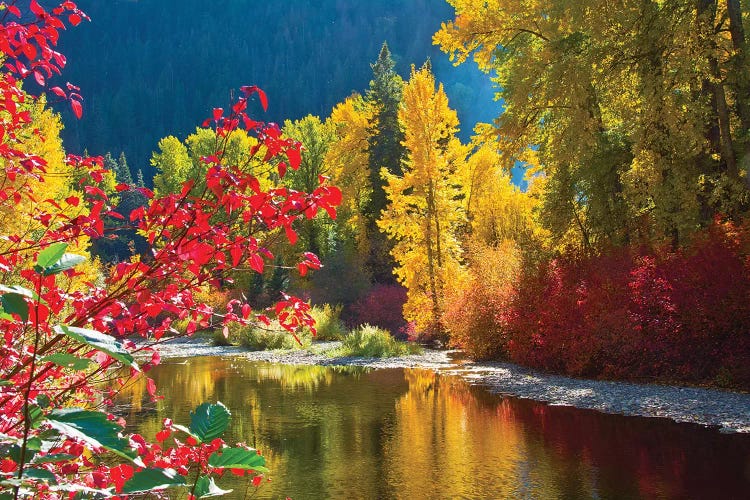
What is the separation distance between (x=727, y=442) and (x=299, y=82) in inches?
5510

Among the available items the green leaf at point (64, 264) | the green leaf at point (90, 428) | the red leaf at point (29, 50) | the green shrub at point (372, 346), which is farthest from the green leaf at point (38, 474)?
the green shrub at point (372, 346)

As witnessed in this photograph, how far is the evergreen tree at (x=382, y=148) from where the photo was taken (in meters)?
33.1

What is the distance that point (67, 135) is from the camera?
115 meters

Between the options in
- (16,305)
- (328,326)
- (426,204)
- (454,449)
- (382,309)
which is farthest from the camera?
(382,309)

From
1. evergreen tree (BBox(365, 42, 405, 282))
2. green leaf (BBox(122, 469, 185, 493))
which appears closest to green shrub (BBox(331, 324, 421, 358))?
evergreen tree (BBox(365, 42, 405, 282))

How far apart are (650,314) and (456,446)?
676 centimetres

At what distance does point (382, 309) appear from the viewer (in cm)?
2848

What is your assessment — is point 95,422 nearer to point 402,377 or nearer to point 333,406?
point 333,406

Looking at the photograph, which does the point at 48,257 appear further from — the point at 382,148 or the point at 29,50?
the point at 382,148

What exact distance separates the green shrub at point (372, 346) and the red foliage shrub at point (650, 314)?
5.23 metres

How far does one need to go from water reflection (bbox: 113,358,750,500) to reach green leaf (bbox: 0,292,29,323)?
6.33 meters

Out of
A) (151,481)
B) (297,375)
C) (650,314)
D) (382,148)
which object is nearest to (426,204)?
(297,375)

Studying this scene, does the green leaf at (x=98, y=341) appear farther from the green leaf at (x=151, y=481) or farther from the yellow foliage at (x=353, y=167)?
the yellow foliage at (x=353, y=167)

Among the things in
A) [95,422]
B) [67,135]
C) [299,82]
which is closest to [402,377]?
[95,422]
